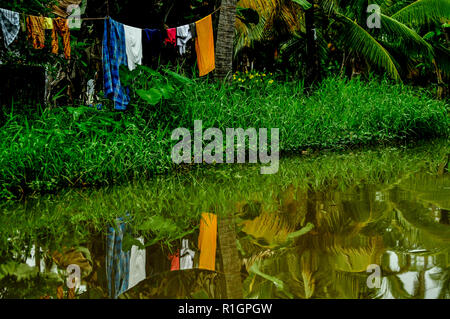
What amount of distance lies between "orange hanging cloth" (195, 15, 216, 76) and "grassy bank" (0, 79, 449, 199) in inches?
15.4

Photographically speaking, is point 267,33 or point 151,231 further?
point 267,33

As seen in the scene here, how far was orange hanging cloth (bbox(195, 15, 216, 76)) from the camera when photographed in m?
8.60

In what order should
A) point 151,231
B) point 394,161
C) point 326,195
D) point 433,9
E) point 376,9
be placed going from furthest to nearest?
point 433,9
point 376,9
point 394,161
point 326,195
point 151,231

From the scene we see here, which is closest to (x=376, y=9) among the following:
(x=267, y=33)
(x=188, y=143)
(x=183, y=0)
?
(x=267, y=33)

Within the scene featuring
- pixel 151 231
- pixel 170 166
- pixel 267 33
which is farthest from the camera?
pixel 267 33

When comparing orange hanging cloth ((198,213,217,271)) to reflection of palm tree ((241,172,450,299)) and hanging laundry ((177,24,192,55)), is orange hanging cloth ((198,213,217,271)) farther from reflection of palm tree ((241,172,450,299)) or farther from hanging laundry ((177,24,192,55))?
hanging laundry ((177,24,192,55))

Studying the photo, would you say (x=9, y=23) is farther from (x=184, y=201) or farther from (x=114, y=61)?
(x=184, y=201)

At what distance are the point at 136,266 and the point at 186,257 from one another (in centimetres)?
34

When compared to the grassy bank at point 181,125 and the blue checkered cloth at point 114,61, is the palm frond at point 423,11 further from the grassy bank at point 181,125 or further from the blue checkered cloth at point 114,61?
the blue checkered cloth at point 114,61

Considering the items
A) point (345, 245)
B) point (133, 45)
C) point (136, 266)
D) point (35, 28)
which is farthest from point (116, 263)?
point (133, 45)
